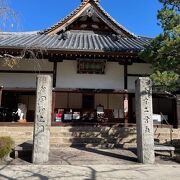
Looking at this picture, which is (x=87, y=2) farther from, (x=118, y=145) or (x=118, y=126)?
(x=118, y=145)

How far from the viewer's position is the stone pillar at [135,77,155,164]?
9.59 meters

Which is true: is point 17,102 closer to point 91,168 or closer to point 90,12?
point 90,12

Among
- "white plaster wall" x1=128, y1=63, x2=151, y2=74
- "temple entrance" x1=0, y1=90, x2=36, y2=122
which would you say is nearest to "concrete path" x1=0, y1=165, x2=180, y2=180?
"white plaster wall" x1=128, y1=63, x2=151, y2=74

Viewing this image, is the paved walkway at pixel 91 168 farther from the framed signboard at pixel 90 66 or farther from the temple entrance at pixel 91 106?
the temple entrance at pixel 91 106

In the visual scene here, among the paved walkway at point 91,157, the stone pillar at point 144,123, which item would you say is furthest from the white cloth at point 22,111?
the stone pillar at point 144,123

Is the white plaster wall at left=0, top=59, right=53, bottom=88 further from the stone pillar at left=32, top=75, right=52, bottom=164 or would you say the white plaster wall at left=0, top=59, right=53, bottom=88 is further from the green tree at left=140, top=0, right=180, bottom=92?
the green tree at left=140, top=0, right=180, bottom=92

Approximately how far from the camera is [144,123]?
32.3 ft

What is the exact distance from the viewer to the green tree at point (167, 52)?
9.52 meters

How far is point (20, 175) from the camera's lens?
7.80 metres

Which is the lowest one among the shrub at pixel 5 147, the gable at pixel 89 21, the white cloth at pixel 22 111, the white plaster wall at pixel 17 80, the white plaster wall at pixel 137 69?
the shrub at pixel 5 147

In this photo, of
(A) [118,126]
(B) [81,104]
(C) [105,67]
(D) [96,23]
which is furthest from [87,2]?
(A) [118,126]

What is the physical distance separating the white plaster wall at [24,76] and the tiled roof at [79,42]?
0.98 m

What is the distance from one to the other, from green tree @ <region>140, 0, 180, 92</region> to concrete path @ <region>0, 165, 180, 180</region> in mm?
2802

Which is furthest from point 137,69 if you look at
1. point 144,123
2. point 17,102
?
point 17,102
